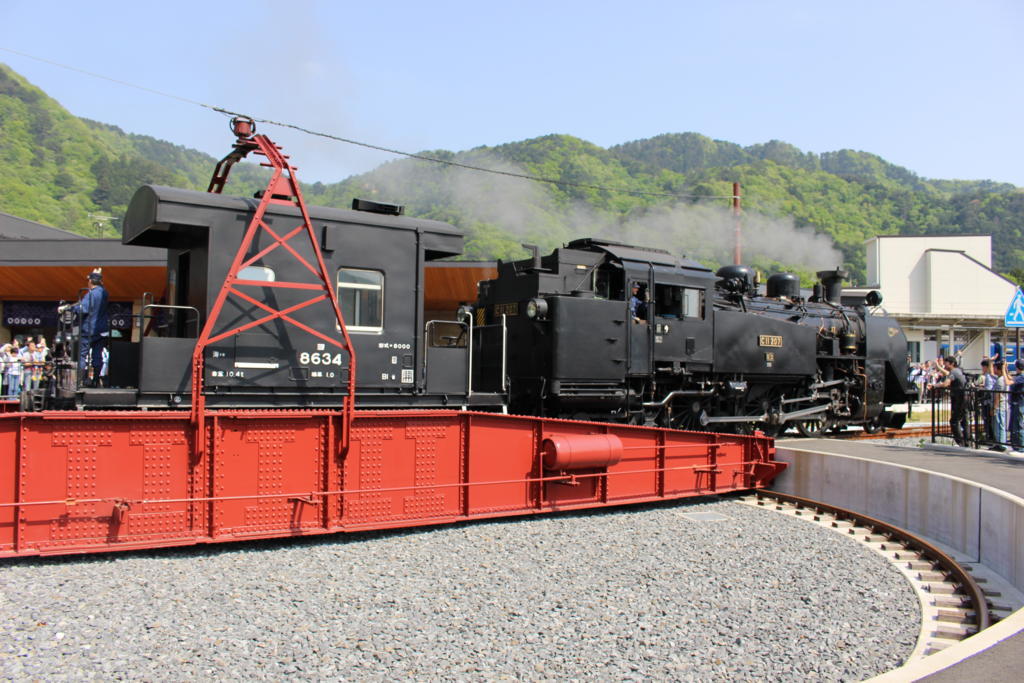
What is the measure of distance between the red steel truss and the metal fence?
26.4 ft

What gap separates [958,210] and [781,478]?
116 meters

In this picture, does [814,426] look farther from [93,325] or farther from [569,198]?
[569,198]

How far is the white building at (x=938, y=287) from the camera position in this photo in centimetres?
4444

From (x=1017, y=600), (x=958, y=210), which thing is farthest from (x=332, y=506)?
(x=958, y=210)

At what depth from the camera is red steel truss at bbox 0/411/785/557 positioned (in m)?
6.59

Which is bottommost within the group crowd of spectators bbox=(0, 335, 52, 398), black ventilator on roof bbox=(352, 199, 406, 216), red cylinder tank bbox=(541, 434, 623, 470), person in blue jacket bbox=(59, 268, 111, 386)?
red cylinder tank bbox=(541, 434, 623, 470)

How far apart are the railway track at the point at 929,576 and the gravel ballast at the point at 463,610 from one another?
0.23 m

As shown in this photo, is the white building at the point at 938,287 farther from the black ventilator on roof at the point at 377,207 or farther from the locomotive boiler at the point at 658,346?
the black ventilator on roof at the point at 377,207

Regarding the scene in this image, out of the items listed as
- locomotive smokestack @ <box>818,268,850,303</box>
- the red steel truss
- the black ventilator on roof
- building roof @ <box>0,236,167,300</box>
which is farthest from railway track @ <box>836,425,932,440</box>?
building roof @ <box>0,236,167,300</box>

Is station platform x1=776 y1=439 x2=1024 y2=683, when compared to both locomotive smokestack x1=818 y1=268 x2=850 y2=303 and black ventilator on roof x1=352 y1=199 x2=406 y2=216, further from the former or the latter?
black ventilator on roof x1=352 y1=199 x2=406 y2=216

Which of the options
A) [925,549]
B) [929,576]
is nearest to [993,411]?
[925,549]

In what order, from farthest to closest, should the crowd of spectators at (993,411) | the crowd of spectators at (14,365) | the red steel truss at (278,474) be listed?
1. the crowd of spectators at (14,365)
2. the crowd of spectators at (993,411)
3. the red steel truss at (278,474)

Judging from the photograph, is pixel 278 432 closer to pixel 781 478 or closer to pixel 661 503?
pixel 661 503

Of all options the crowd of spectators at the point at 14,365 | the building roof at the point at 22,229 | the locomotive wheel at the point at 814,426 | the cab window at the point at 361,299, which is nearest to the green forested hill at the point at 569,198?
the building roof at the point at 22,229
